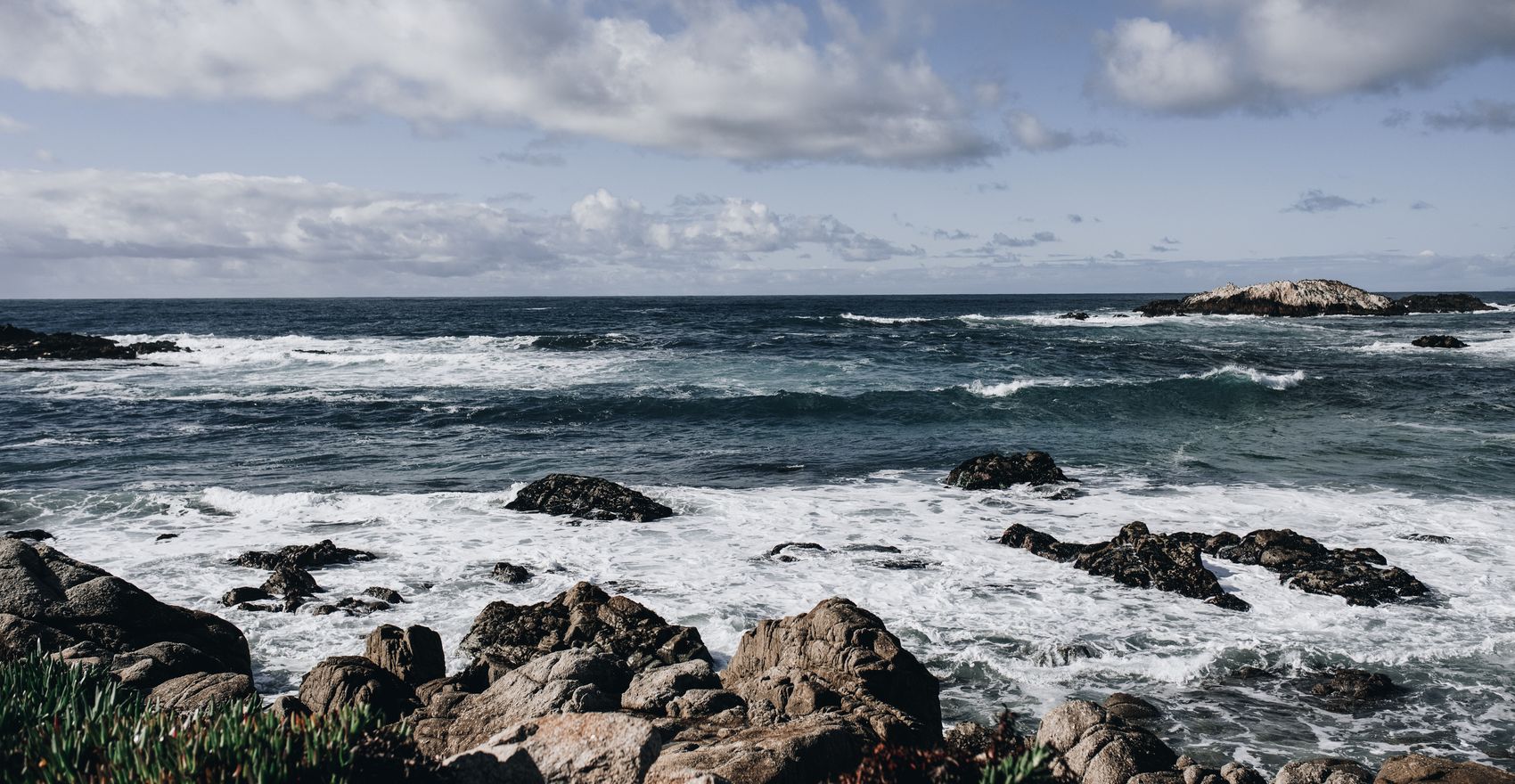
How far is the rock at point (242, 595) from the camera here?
13.4 m

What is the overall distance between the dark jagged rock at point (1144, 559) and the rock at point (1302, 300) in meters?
86.5

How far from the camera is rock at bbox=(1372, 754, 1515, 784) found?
285 inches

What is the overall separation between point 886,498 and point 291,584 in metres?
12.9

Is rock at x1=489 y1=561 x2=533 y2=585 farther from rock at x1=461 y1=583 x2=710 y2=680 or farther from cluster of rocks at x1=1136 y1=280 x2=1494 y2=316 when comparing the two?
cluster of rocks at x1=1136 y1=280 x2=1494 y2=316

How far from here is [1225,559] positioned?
52.0ft

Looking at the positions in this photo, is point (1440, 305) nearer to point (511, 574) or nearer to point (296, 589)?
point (511, 574)

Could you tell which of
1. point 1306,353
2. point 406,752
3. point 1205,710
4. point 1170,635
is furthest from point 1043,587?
point 1306,353

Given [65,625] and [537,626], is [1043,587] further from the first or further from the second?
[65,625]

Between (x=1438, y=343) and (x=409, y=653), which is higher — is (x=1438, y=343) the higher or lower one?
the higher one

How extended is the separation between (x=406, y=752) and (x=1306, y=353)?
5964 centimetres

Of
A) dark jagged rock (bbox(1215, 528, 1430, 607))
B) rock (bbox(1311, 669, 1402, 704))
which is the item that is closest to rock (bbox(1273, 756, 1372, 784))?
rock (bbox(1311, 669, 1402, 704))

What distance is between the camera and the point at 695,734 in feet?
25.4

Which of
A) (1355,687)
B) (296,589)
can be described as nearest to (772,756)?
(1355,687)

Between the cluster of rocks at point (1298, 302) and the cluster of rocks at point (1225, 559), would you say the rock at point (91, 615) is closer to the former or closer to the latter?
the cluster of rocks at point (1225, 559)
